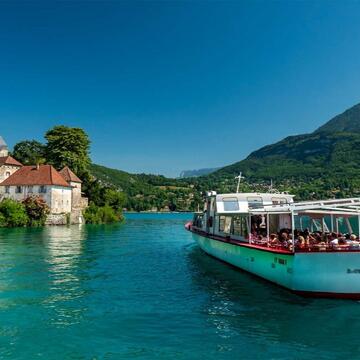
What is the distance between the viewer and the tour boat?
16.6m

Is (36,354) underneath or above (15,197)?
underneath

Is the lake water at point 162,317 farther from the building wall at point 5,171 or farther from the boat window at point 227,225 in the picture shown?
the building wall at point 5,171

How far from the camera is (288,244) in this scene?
19516 mm

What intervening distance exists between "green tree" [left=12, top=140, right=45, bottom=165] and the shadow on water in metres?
78.2

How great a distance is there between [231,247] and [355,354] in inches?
549

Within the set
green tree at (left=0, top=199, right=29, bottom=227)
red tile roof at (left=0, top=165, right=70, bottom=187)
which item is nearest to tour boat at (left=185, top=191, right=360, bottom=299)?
green tree at (left=0, top=199, right=29, bottom=227)

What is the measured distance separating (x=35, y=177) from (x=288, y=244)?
198 ft

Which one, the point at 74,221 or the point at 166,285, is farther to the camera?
the point at 74,221

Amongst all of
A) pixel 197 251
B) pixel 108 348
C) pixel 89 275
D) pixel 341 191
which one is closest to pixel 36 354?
pixel 108 348

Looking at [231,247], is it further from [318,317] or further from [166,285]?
[318,317]

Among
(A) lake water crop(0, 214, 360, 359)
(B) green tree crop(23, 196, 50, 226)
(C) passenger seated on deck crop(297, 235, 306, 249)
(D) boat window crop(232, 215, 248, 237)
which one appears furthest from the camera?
(B) green tree crop(23, 196, 50, 226)

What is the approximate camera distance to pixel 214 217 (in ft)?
102

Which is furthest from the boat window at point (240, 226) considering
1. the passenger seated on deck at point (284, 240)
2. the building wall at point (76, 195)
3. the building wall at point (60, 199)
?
the building wall at point (76, 195)

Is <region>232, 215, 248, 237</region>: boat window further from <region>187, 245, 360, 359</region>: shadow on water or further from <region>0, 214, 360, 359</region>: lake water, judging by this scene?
<region>187, 245, 360, 359</region>: shadow on water
